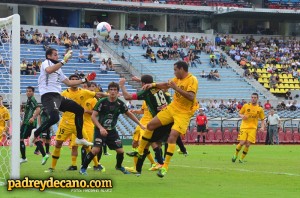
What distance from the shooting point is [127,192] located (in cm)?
1443

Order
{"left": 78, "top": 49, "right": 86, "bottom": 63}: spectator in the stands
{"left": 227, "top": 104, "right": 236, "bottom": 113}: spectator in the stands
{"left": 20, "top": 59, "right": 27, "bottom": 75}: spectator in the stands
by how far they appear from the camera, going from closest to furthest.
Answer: {"left": 20, "top": 59, "right": 27, "bottom": 75}: spectator in the stands
{"left": 227, "top": 104, "right": 236, "bottom": 113}: spectator in the stands
{"left": 78, "top": 49, "right": 86, "bottom": 63}: spectator in the stands

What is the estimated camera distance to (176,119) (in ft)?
55.0

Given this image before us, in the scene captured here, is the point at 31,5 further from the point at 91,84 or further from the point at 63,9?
the point at 91,84

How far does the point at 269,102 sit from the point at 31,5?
19.7 m

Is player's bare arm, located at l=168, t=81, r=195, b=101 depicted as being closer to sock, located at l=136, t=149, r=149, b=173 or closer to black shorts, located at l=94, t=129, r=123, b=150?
sock, located at l=136, t=149, r=149, b=173

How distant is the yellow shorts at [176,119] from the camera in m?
16.7

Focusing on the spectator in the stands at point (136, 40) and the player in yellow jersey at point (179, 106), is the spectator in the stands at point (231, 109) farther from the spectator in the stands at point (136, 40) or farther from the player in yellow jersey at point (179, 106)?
the player in yellow jersey at point (179, 106)

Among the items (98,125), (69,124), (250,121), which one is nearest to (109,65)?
(250,121)

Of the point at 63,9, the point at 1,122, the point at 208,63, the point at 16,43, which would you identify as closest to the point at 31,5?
the point at 63,9

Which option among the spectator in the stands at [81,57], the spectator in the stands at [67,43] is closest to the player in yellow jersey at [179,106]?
the spectator in the stands at [81,57]

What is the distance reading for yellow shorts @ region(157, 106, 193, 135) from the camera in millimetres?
16734

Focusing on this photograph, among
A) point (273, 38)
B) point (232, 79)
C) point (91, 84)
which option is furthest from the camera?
point (273, 38)

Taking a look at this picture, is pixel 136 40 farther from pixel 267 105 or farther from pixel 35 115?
pixel 35 115

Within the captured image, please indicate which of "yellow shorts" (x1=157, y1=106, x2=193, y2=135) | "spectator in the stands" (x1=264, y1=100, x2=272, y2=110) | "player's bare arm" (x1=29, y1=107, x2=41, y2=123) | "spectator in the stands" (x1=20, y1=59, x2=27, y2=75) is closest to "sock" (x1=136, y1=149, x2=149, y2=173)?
"yellow shorts" (x1=157, y1=106, x2=193, y2=135)
